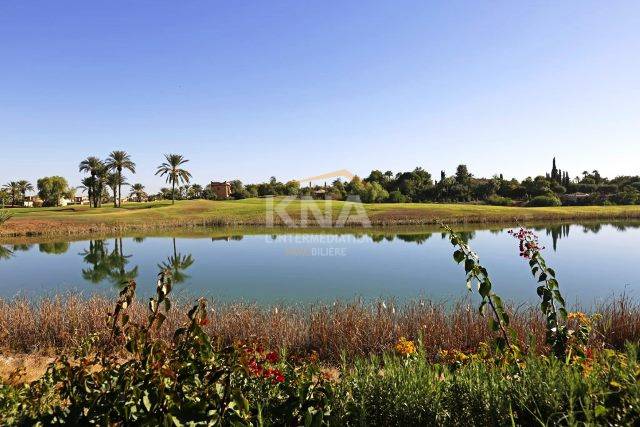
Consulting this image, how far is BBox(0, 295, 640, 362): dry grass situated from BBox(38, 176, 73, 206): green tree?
10731cm

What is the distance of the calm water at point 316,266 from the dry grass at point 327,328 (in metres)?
Answer: 3.81

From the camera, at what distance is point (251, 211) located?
6119cm

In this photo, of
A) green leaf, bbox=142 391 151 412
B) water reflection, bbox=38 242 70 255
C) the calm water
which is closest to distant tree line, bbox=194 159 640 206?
the calm water

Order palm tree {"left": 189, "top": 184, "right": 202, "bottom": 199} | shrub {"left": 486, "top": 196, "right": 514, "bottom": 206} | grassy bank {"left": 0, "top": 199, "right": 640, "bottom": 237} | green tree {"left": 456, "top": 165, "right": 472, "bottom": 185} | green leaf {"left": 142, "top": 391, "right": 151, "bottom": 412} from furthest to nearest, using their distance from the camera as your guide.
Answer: palm tree {"left": 189, "top": 184, "right": 202, "bottom": 199}, green tree {"left": 456, "top": 165, "right": 472, "bottom": 185}, shrub {"left": 486, "top": 196, "right": 514, "bottom": 206}, grassy bank {"left": 0, "top": 199, "right": 640, "bottom": 237}, green leaf {"left": 142, "top": 391, "right": 151, "bottom": 412}

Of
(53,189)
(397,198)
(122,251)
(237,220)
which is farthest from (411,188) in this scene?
(53,189)

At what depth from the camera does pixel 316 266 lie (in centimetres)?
2273

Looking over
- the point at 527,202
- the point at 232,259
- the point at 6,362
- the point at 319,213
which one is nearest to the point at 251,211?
the point at 319,213

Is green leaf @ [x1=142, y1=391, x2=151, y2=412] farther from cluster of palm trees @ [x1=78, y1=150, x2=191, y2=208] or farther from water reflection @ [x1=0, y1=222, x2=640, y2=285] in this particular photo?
cluster of palm trees @ [x1=78, y1=150, x2=191, y2=208]

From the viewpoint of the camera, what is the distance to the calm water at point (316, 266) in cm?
1641

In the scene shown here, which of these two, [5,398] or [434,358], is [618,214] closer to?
[434,358]

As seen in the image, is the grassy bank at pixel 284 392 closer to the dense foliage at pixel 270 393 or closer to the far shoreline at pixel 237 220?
the dense foliage at pixel 270 393

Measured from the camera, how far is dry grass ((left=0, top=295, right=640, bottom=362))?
8.23 meters

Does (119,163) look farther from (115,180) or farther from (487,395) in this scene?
(487,395)

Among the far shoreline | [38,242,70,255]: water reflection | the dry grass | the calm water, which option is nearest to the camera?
the dry grass
